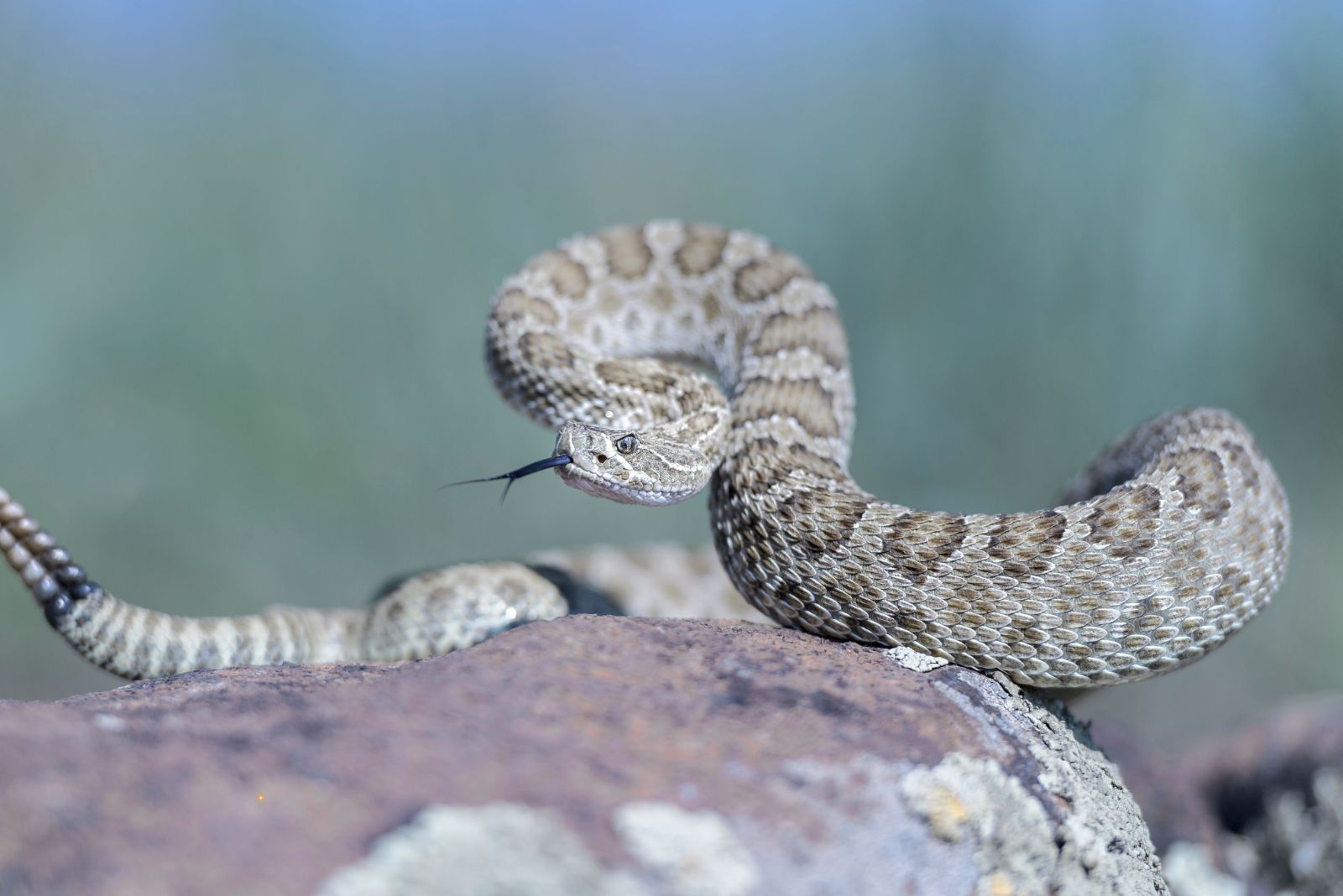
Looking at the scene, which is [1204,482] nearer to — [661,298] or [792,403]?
[792,403]

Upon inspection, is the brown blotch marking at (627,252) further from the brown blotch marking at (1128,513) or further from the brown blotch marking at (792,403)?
the brown blotch marking at (1128,513)

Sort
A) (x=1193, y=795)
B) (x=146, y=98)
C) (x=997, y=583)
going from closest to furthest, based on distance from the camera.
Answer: (x=997, y=583) → (x=1193, y=795) → (x=146, y=98)

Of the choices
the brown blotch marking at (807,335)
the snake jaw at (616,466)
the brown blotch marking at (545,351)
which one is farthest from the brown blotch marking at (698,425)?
the brown blotch marking at (807,335)

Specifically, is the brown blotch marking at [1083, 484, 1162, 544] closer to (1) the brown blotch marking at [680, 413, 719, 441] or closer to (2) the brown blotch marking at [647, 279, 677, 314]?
(1) the brown blotch marking at [680, 413, 719, 441]

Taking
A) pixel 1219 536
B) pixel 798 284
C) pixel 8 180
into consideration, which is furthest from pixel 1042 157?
pixel 8 180

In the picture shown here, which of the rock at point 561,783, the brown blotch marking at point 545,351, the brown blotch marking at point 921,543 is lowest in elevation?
the rock at point 561,783

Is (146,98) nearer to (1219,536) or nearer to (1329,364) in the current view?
(1219,536)

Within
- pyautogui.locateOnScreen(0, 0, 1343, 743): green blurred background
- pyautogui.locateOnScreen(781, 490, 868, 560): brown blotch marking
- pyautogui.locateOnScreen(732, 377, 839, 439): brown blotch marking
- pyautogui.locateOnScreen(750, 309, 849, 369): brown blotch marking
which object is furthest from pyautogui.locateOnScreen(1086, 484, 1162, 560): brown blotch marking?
pyautogui.locateOnScreen(0, 0, 1343, 743): green blurred background

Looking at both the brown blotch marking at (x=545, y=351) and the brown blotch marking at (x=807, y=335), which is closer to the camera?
the brown blotch marking at (x=545, y=351)
